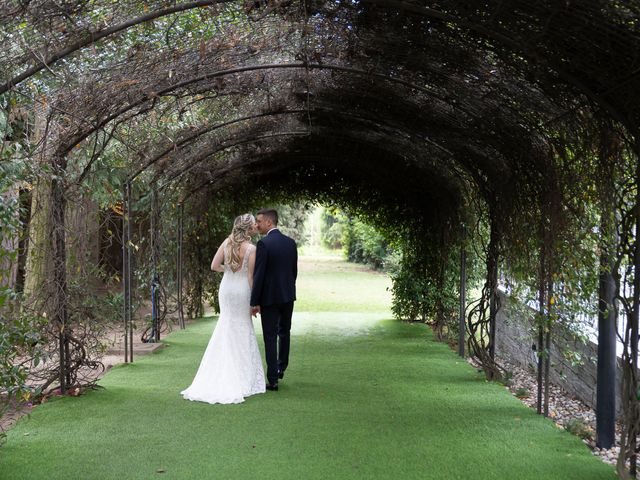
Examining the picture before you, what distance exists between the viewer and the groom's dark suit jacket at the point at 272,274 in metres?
5.99

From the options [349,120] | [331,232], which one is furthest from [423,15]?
[331,232]

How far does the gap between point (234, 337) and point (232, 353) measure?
5.7 inches

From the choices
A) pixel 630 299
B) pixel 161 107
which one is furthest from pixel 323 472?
pixel 161 107

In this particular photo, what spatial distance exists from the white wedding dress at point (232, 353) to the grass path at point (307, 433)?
0.20 meters

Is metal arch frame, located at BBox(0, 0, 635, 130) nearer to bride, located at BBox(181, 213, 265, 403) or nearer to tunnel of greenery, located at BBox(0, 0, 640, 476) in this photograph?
tunnel of greenery, located at BBox(0, 0, 640, 476)

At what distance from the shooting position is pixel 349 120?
8367 mm

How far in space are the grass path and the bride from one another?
0.71 ft

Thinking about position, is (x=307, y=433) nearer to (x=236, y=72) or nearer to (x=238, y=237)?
(x=238, y=237)

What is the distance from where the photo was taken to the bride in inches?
232

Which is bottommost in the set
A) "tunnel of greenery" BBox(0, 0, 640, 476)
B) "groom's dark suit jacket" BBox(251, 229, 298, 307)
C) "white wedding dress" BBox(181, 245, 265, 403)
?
"white wedding dress" BBox(181, 245, 265, 403)

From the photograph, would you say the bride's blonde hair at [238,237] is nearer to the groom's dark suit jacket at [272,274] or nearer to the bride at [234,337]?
the bride at [234,337]

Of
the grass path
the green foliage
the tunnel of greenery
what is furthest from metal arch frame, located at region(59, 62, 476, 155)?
the green foliage

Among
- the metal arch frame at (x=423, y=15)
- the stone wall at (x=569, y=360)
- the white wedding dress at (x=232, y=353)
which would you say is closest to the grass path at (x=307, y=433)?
the white wedding dress at (x=232, y=353)

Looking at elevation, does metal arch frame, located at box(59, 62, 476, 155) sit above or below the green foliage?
above
